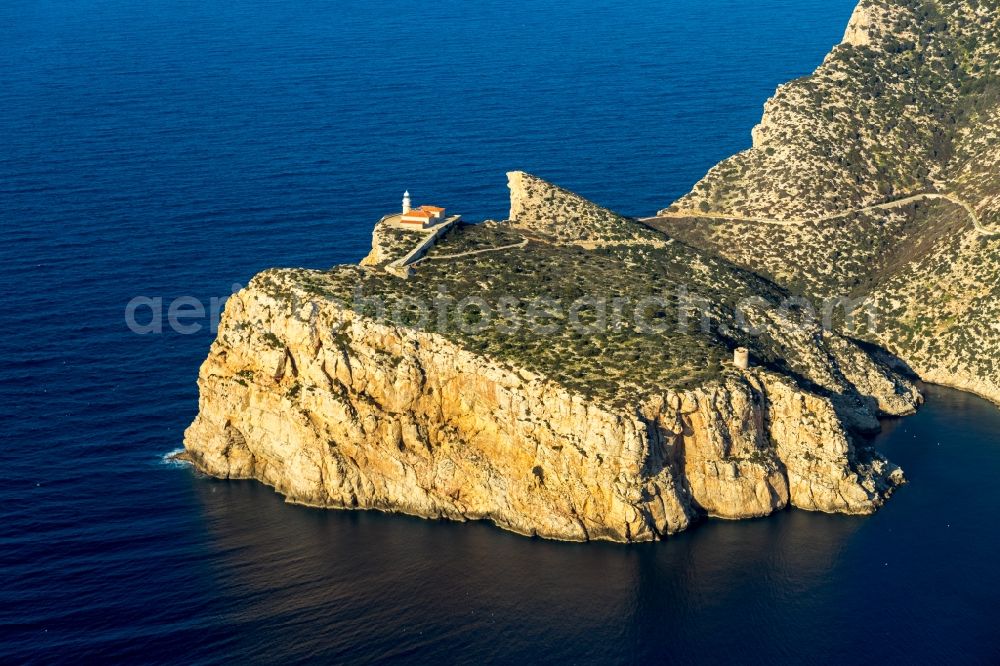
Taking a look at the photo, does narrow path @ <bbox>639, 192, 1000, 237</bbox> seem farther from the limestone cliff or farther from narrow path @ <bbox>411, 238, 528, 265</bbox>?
the limestone cliff

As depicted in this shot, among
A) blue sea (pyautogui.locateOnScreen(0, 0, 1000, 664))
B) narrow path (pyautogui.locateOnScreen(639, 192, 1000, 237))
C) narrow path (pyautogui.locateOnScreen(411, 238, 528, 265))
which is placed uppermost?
narrow path (pyautogui.locateOnScreen(639, 192, 1000, 237))

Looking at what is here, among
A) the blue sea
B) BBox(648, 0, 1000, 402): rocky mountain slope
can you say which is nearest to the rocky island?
BBox(648, 0, 1000, 402): rocky mountain slope

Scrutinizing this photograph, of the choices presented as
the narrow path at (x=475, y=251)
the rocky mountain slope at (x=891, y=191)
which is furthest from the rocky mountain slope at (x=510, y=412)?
the rocky mountain slope at (x=891, y=191)

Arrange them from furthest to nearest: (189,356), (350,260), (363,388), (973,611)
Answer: (350,260)
(189,356)
(363,388)
(973,611)

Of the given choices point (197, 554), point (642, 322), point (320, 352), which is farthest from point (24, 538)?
point (642, 322)

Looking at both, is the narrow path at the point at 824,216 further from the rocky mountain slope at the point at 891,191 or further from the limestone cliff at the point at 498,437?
the limestone cliff at the point at 498,437

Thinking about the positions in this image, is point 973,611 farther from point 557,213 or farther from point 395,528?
point 557,213
